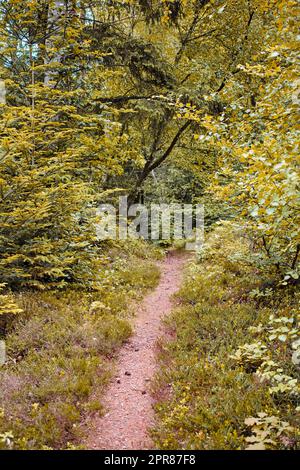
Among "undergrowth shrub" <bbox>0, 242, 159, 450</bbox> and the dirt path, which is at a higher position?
"undergrowth shrub" <bbox>0, 242, 159, 450</bbox>

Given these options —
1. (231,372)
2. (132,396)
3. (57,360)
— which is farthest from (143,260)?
(231,372)

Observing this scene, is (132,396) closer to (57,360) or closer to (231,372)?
(57,360)

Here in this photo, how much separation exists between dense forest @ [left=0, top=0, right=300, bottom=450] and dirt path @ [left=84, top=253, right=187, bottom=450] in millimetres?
141

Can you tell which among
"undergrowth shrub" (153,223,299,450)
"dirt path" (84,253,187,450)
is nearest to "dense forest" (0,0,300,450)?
"undergrowth shrub" (153,223,299,450)

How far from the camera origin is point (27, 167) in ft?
26.4

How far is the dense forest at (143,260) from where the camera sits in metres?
4.69

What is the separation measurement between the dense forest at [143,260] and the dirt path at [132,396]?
14 centimetres

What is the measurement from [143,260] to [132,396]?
884 cm

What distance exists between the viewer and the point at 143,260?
14.5 meters

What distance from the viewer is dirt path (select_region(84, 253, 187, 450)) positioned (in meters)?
4.89

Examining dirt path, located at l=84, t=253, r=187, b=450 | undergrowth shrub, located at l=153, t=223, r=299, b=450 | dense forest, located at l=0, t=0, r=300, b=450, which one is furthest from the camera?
dirt path, located at l=84, t=253, r=187, b=450

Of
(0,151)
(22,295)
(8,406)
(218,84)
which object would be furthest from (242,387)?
(218,84)

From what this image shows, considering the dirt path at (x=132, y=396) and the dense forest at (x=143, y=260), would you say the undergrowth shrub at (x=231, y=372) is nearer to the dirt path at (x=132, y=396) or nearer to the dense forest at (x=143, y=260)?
the dense forest at (x=143, y=260)

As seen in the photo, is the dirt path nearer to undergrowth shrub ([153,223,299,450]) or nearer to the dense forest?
the dense forest
